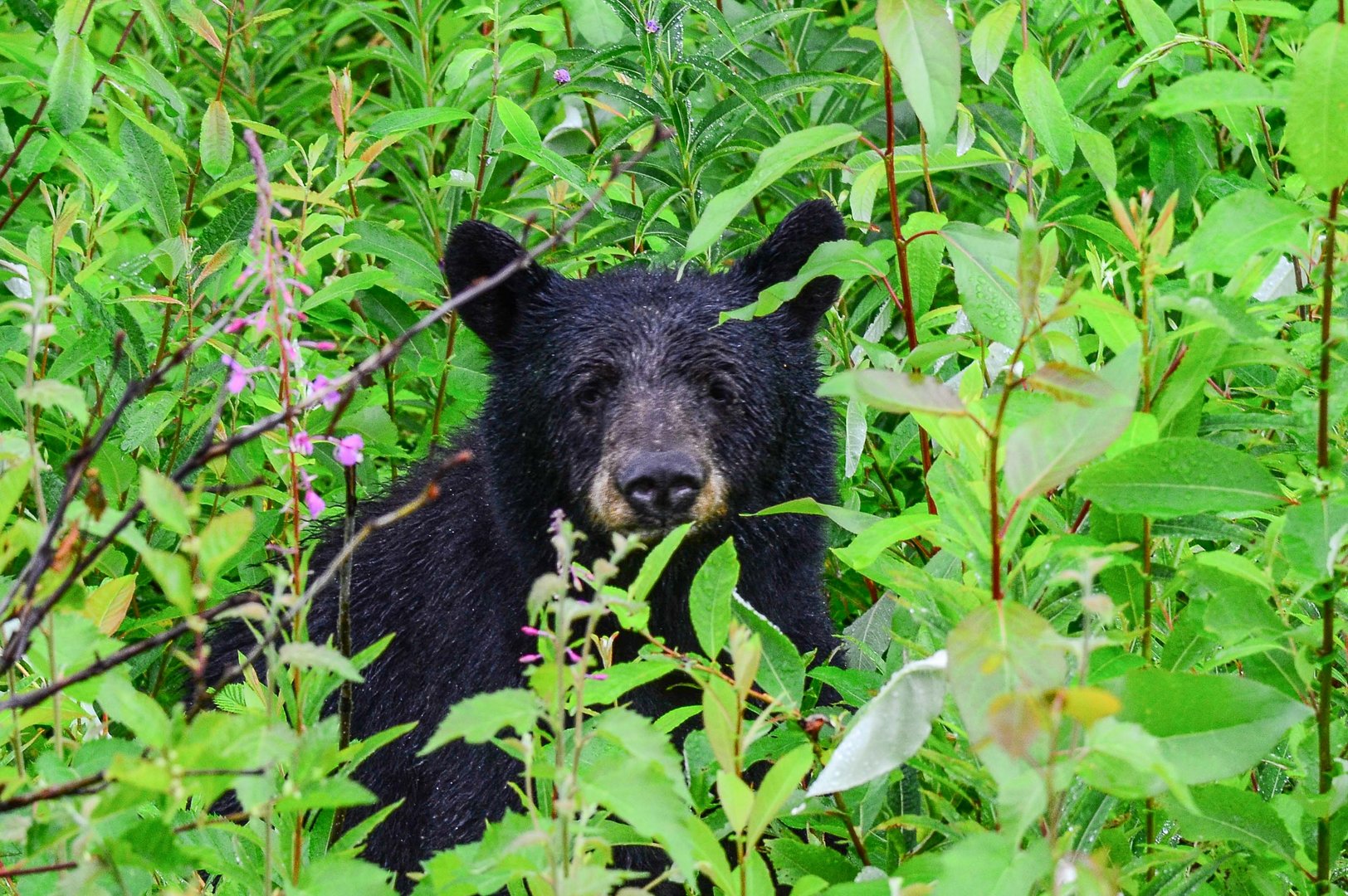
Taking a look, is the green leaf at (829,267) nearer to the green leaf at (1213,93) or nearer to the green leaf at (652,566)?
the green leaf at (652,566)

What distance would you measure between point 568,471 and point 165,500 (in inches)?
97.3

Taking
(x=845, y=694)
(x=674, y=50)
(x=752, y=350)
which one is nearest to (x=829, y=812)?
(x=845, y=694)

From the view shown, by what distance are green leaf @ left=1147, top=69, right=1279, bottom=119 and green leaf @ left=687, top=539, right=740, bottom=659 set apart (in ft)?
2.59

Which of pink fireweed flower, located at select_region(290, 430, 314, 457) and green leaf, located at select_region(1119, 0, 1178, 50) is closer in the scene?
pink fireweed flower, located at select_region(290, 430, 314, 457)

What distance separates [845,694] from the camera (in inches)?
109

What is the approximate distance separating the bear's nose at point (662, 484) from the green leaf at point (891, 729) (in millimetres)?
1704

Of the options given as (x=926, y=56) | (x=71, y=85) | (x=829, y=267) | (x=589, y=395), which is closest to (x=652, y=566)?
(x=926, y=56)

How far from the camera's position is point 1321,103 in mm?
1864

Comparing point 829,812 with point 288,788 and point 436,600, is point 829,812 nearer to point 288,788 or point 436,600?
point 288,788

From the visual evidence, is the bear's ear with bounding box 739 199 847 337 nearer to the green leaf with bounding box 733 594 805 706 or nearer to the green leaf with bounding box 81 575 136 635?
the green leaf with bounding box 733 594 805 706

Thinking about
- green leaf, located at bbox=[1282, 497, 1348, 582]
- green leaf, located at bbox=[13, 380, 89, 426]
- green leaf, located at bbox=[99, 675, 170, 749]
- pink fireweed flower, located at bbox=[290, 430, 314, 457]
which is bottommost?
green leaf, located at bbox=[1282, 497, 1348, 582]

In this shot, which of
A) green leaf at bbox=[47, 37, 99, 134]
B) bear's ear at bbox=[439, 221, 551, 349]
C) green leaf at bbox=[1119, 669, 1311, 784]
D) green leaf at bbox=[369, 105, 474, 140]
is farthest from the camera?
green leaf at bbox=[369, 105, 474, 140]

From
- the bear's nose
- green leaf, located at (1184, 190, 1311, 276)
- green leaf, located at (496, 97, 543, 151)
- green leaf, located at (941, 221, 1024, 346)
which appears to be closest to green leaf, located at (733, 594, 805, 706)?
green leaf, located at (941, 221, 1024, 346)

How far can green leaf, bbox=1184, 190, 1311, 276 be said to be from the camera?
187 cm
